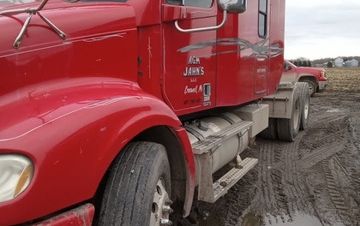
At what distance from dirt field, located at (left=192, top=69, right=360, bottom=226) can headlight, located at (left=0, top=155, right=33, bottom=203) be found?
2820 mm

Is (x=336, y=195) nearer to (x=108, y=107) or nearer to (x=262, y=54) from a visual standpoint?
(x=262, y=54)

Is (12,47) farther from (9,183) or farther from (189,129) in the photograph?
(189,129)

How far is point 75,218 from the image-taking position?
2566mm

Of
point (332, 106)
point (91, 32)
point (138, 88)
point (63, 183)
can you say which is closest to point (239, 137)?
point (138, 88)

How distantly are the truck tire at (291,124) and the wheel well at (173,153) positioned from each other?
556 cm

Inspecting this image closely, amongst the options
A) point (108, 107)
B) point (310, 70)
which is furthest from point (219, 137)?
point (310, 70)

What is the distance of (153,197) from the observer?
314 centimetres

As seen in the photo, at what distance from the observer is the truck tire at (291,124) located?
9.17 metres

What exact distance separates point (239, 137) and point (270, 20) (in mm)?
2432

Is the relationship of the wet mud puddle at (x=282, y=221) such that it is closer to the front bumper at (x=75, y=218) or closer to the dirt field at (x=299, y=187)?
the dirt field at (x=299, y=187)

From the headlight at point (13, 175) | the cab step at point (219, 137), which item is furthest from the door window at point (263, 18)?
the headlight at point (13, 175)

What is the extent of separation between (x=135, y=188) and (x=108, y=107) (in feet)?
1.71

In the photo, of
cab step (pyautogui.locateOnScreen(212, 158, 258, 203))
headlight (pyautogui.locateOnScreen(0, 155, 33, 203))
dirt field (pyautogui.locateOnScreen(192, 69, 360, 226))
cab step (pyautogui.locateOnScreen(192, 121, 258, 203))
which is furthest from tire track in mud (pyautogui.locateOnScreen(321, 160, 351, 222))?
headlight (pyautogui.locateOnScreen(0, 155, 33, 203))

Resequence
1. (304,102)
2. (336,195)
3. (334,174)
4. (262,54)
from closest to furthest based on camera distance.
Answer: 1. (336,195)
2. (262,54)
3. (334,174)
4. (304,102)
